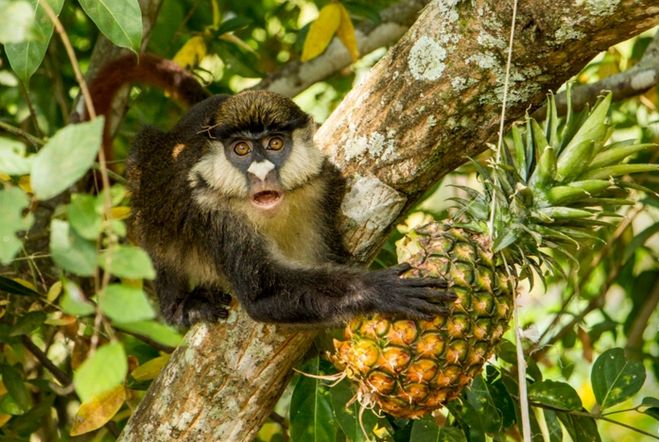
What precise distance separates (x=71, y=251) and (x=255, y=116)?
7.80 feet

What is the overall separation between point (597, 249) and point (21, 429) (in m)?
3.27

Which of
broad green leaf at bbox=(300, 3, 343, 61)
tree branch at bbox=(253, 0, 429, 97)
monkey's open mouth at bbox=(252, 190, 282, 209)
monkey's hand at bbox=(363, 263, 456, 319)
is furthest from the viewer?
tree branch at bbox=(253, 0, 429, 97)

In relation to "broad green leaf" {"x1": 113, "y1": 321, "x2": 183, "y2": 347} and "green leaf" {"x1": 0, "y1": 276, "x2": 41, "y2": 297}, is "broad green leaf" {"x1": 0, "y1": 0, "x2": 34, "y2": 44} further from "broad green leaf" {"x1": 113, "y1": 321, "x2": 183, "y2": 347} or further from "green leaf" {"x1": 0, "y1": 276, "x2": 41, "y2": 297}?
"green leaf" {"x1": 0, "y1": 276, "x2": 41, "y2": 297}

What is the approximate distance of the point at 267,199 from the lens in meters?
3.84

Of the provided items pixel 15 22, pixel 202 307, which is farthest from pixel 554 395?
pixel 15 22

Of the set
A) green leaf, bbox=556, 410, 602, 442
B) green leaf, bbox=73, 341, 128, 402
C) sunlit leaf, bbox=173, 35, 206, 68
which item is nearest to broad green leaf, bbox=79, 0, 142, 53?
green leaf, bbox=73, 341, 128, 402

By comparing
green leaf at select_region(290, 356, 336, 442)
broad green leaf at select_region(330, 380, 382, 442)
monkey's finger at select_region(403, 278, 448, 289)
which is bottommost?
green leaf at select_region(290, 356, 336, 442)

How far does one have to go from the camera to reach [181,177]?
421cm

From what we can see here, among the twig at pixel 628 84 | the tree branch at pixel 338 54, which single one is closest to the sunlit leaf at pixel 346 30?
the tree branch at pixel 338 54

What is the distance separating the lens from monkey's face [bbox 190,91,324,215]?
3877mm

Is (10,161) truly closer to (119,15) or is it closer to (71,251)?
(71,251)

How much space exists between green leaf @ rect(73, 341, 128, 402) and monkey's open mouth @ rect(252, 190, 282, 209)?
87.2 inches

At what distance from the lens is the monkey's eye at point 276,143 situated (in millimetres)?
4082

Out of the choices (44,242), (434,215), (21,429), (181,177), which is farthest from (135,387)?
(434,215)
